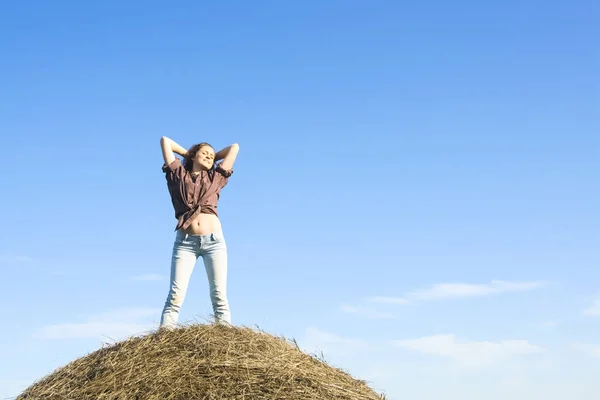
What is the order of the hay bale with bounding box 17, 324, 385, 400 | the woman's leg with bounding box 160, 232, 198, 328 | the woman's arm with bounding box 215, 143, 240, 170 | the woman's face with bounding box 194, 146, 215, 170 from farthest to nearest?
the woman's arm with bounding box 215, 143, 240, 170, the woman's face with bounding box 194, 146, 215, 170, the woman's leg with bounding box 160, 232, 198, 328, the hay bale with bounding box 17, 324, 385, 400

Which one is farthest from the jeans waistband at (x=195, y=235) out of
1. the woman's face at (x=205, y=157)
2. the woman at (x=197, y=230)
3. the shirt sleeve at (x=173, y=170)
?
the woman's face at (x=205, y=157)

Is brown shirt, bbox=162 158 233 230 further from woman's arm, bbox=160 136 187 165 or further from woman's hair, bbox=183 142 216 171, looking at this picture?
woman's hair, bbox=183 142 216 171

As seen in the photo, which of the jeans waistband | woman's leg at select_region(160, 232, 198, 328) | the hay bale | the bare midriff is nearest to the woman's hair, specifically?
the bare midriff

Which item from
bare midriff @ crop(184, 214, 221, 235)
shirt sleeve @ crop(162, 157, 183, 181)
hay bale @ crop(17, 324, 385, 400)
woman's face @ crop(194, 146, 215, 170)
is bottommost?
hay bale @ crop(17, 324, 385, 400)

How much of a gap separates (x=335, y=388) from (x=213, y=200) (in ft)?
10.1

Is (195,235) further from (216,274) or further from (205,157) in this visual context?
(205,157)

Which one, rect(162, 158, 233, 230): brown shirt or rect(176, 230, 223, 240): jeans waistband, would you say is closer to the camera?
rect(176, 230, 223, 240): jeans waistband

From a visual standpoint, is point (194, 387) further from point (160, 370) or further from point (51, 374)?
point (51, 374)

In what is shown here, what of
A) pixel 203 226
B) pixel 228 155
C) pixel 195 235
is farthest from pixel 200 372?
pixel 228 155

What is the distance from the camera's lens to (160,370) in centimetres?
818

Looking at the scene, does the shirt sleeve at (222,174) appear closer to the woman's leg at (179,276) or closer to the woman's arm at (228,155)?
the woman's arm at (228,155)

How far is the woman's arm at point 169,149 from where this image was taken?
10.2 meters

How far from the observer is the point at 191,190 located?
32.3 ft

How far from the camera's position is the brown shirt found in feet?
31.9
